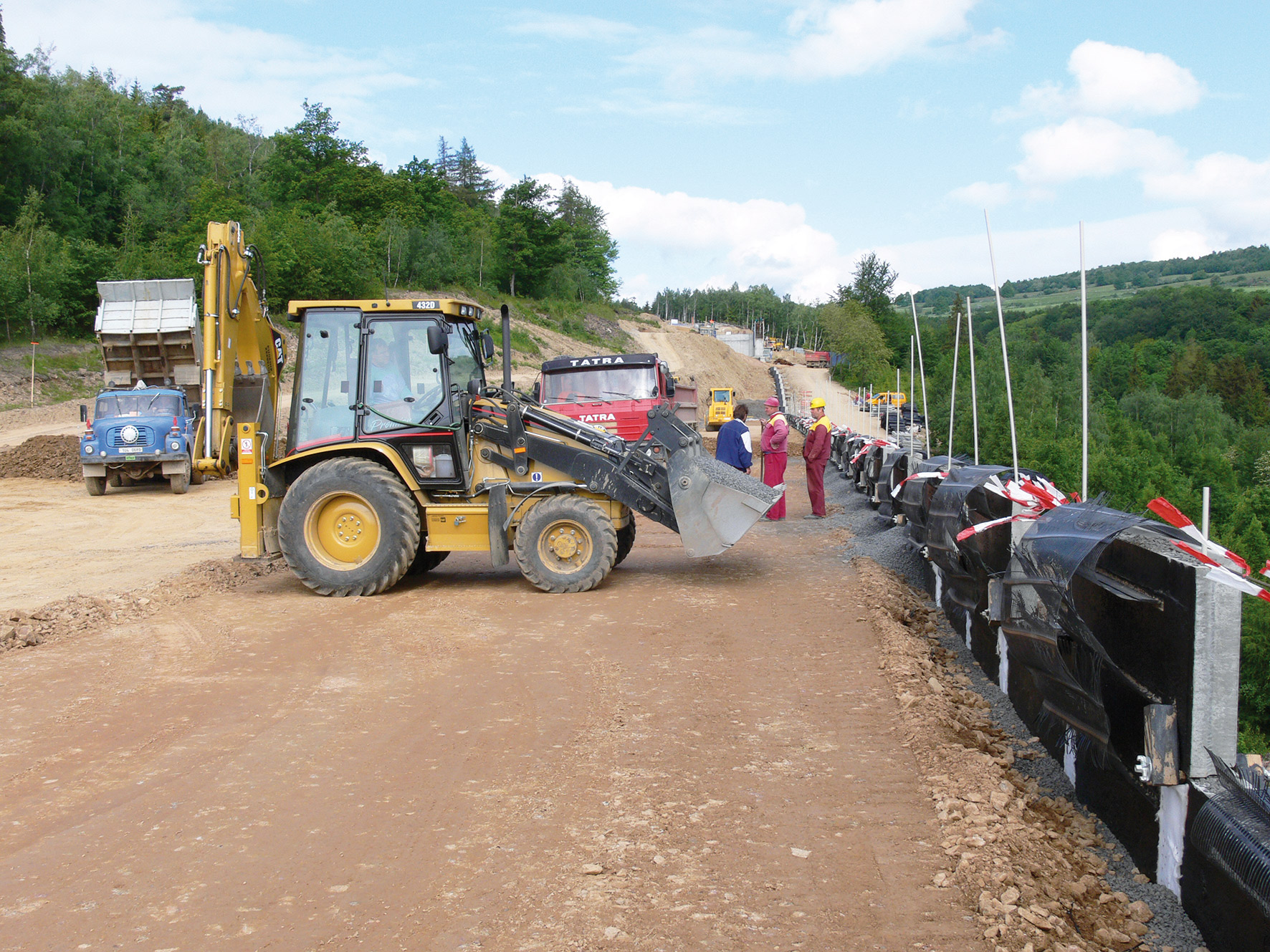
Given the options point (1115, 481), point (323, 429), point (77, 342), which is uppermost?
point (77, 342)

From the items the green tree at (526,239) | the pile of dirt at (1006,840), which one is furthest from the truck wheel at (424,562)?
the green tree at (526,239)

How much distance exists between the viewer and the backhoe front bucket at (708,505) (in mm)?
9070

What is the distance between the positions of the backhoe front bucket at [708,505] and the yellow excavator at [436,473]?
0.02m

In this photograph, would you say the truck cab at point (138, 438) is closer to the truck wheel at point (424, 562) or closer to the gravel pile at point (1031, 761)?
the truck wheel at point (424, 562)

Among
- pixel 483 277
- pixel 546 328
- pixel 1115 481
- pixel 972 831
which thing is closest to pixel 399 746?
pixel 972 831

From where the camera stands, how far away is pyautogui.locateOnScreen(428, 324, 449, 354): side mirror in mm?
8883

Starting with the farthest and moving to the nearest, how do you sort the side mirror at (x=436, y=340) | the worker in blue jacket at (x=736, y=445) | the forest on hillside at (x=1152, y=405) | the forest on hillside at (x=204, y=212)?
the forest on hillside at (x=1152, y=405) → the forest on hillside at (x=204, y=212) → the worker in blue jacket at (x=736, y=445) → the side mirror at (x=436, y=340)

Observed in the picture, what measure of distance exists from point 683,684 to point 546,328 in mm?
57222

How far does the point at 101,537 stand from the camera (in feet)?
46.5

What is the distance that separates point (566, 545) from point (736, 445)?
14.8ft

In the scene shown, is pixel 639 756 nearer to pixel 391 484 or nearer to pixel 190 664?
pixel 190 664

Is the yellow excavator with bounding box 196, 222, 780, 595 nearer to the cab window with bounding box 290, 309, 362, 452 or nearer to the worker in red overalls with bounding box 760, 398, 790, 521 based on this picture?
the cab window with bounding box 290, 309, 362, 452

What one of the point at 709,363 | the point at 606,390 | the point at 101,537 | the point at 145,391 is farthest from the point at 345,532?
the point at 709,363

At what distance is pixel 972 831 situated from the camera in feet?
13.0
